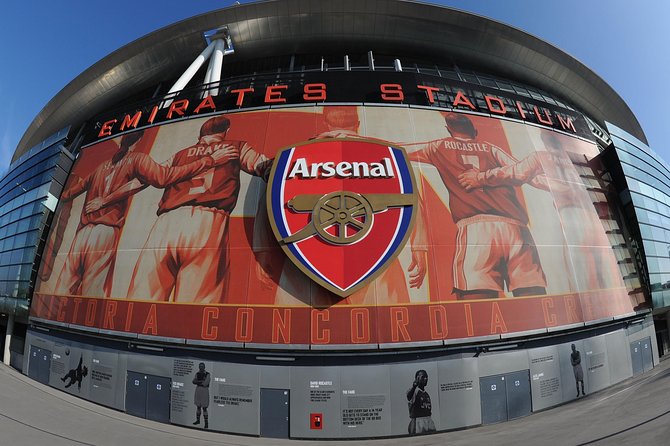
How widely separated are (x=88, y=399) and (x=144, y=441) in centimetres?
606

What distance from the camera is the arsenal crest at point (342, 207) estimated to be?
12.5 metres

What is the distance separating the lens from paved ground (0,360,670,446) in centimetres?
975

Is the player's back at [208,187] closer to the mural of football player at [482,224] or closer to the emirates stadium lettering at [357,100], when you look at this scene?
the emirates stadium lettering at [357,100]

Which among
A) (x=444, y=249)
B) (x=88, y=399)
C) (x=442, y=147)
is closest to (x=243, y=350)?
(x=88, y=399)

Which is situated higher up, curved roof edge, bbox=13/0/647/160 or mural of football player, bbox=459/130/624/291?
curved roof edge, bbox=13/0/647/160

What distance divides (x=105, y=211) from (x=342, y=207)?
557 inches

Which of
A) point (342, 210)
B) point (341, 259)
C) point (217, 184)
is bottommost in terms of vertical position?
point (341, 259)

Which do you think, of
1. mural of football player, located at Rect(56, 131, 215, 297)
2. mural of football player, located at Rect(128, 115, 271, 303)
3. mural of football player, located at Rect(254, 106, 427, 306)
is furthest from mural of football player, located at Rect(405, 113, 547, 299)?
mural of football player, located at Rect(56, 131, 215, 297)

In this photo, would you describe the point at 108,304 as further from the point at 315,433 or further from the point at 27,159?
the point at 27,159

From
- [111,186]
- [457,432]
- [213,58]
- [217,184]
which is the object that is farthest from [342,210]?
[213,58]

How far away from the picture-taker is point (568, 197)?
1641 centimetres

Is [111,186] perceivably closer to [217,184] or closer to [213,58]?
[217,184]

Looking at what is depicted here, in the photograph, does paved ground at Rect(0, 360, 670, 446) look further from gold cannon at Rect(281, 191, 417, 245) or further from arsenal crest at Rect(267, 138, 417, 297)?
gold cannon at Rect(281, 191, 417, 245)

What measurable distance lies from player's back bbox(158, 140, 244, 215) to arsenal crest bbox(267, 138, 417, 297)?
2367 mm
